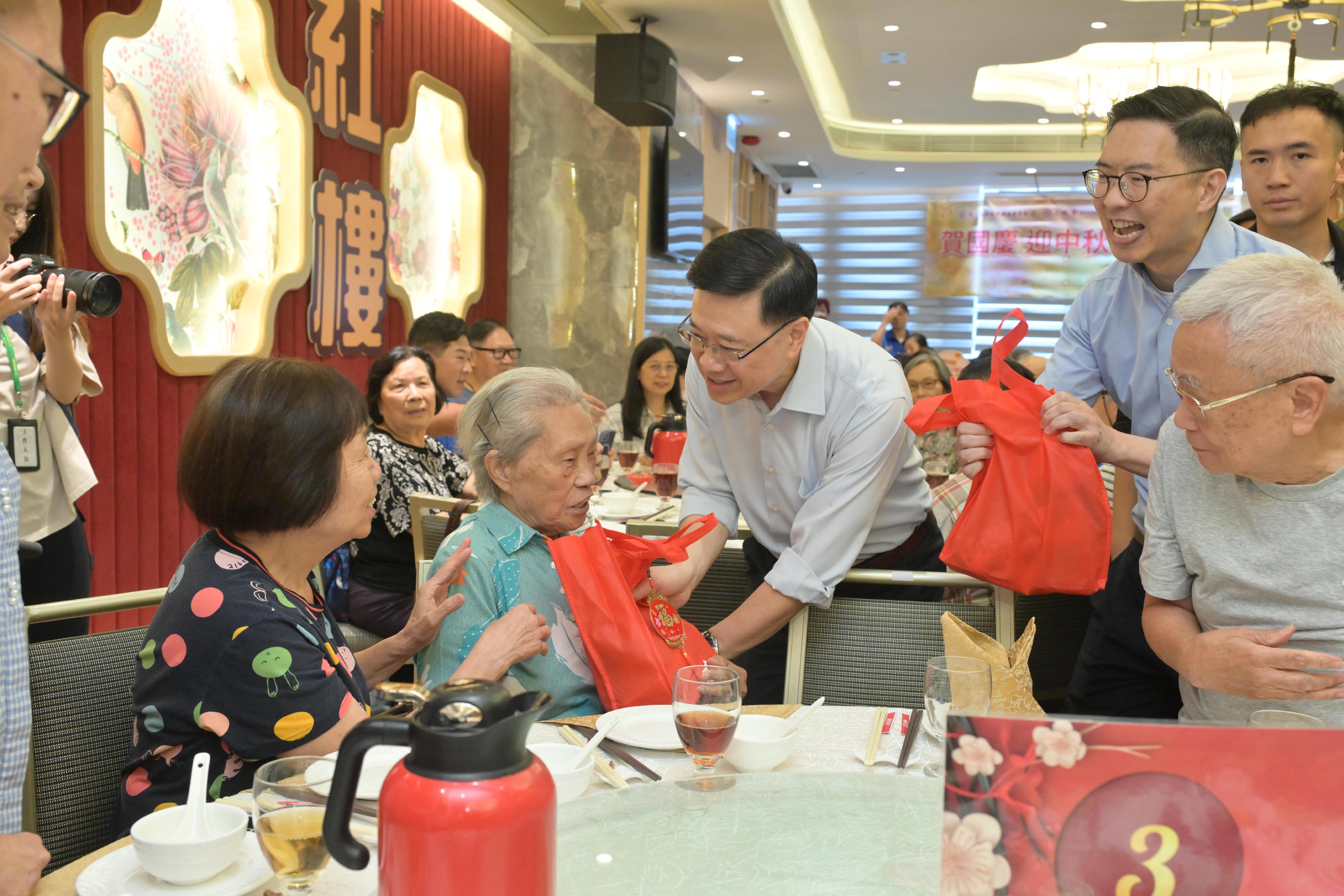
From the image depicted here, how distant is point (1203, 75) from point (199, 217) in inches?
293

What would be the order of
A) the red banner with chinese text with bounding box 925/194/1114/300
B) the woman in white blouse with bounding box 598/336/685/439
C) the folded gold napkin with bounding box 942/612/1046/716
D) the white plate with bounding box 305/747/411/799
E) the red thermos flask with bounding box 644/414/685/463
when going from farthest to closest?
the red banner with chinese text with bounding box 925/194/1114/300
the woman in white blouse with bounding box 598/336/685/439
the red thermos flask with bounding box 644/414/685/463
the folded gold napkin with bounding box 942/612/1046/716
the white plate with bounding box 305/747/411/799

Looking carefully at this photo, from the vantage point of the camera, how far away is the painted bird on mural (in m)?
3.74

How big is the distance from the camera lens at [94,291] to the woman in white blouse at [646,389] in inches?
112

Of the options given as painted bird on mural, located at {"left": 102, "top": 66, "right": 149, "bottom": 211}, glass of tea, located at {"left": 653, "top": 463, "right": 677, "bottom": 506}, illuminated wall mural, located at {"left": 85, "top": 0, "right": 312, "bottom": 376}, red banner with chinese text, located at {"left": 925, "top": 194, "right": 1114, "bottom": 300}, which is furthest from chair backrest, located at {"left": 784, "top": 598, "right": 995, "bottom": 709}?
red banner with chinese text, located at {"left": 925, "top": 194, "right": 1114, "bottom": 300}

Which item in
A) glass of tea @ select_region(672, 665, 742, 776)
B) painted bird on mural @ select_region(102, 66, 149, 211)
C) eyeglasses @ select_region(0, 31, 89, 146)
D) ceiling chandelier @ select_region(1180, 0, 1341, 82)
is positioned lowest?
glass of tea @ select_region(672, 665, 742, 776)

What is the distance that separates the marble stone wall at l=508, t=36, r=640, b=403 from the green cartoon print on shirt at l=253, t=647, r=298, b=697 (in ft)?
19.0

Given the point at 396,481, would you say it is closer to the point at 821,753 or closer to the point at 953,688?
the point at 821,753

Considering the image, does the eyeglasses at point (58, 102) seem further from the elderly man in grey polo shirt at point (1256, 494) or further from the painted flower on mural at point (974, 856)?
the elderly man in grey polo shirt at point (1256, 494)

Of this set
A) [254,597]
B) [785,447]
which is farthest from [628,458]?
[254,597]

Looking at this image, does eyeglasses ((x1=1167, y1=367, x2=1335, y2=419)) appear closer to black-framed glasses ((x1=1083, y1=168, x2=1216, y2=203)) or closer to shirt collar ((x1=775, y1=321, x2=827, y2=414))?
black-framed glasses ((x1=1083, y1=168, x2=1216, y2=203))

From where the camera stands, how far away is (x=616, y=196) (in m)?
7.05

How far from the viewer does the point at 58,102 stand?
0.78 metres

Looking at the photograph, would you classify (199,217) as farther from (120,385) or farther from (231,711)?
(231,711)

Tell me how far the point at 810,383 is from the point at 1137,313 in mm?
672
